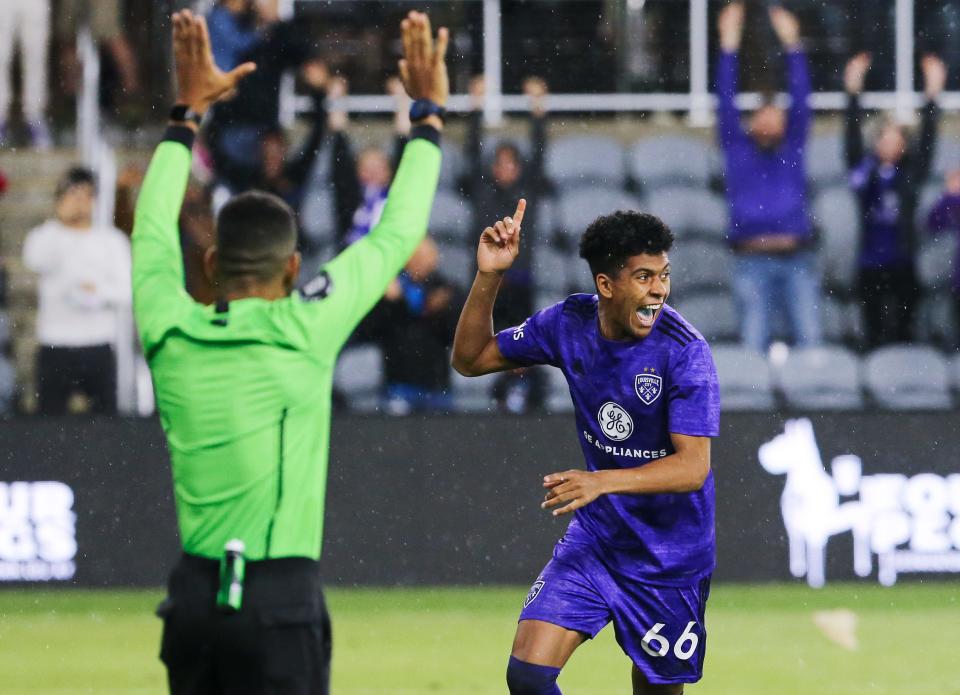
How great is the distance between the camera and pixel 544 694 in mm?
4879

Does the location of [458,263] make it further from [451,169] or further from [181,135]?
[181,135]

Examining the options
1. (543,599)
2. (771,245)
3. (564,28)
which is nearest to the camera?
(543,599)

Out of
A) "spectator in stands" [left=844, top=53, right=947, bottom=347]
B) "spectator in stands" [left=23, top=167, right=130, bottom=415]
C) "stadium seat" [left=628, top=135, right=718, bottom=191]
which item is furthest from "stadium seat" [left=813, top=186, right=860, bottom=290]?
"spectator in stands" [left=23, top=167, right=130, bottom=415]

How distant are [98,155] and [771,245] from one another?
4.10m

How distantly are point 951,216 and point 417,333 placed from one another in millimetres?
3340

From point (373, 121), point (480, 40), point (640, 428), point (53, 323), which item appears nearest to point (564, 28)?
point (480, 40)

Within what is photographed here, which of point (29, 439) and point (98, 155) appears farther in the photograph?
point (98, 155)

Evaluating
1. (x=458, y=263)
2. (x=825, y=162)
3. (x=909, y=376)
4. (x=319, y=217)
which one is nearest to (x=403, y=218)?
(x=458, y=263)

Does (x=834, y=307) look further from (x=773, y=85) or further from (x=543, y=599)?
(x=543, y=599)

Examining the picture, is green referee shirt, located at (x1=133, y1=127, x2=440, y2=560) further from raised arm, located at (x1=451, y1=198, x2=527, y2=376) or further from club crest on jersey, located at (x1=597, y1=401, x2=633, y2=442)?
club crest on jersey, located at (x1=597, y1=401, x2=633, y2=442)

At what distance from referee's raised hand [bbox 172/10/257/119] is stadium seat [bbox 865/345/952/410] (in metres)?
6.70

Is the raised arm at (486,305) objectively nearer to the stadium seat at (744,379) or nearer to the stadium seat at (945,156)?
the stadium seat at (744,379)

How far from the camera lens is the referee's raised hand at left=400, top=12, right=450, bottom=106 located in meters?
3.74

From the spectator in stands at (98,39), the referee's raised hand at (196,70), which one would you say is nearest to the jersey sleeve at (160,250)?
the referee's raised hand at (196,70)
